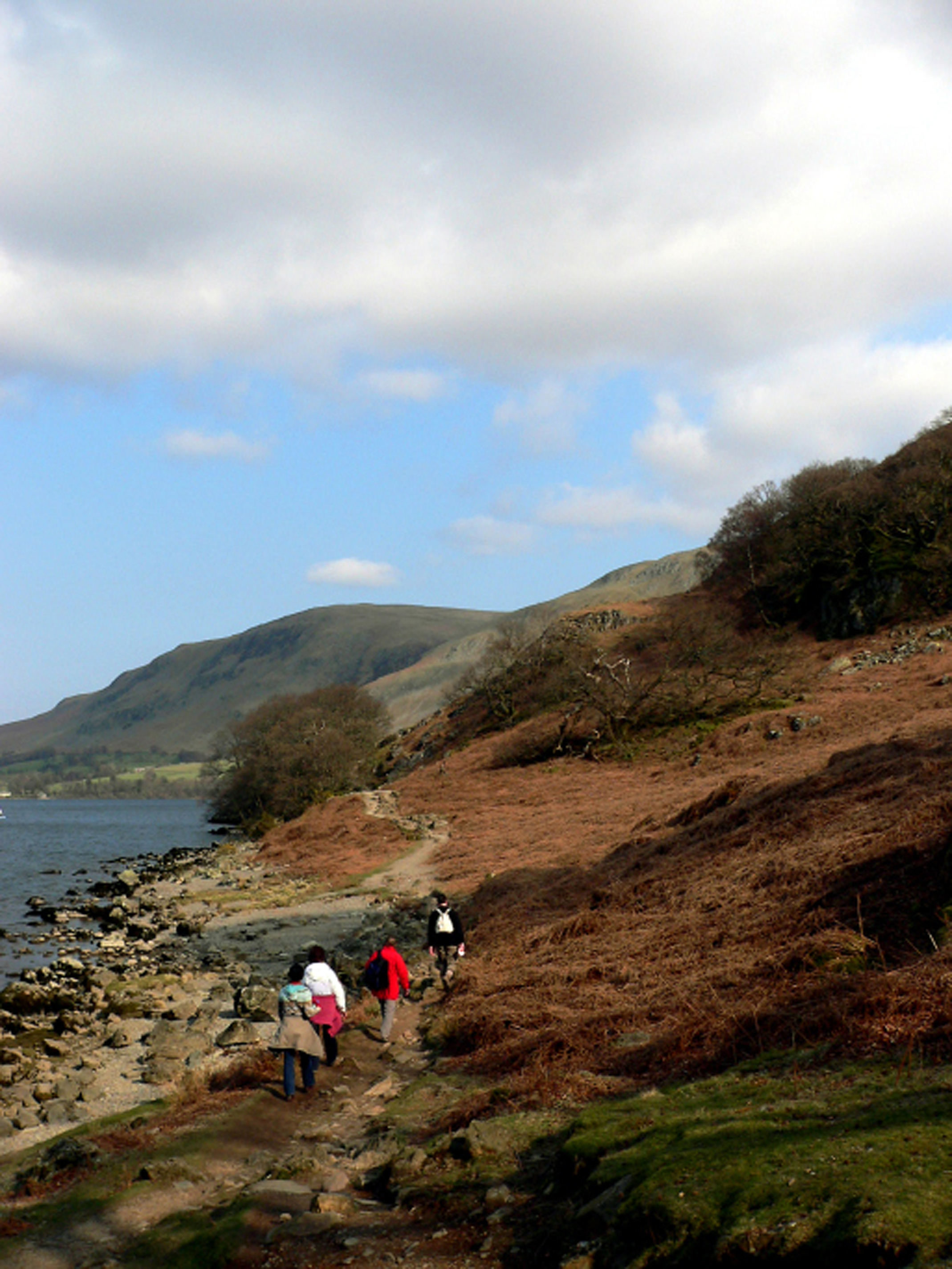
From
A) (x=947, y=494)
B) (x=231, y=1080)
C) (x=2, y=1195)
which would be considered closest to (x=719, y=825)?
(x=231, y=1080)

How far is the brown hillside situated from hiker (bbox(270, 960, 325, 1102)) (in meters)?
2.28

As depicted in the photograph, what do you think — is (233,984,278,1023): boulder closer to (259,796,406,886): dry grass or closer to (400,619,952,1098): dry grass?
(400,619,952,1098): dry grass

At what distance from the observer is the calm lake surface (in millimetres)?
34500

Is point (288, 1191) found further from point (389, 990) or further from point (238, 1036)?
point (238, 1036)

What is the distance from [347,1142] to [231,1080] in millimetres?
3360

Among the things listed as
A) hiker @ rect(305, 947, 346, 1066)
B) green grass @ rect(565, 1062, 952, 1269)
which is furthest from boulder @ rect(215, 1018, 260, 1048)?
green grass @ rect(565, 1062, 952, 1269)

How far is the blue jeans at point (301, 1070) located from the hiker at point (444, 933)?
4871 millimetres

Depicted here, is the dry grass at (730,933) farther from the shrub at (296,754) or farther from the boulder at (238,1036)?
the shrub at (296,754)

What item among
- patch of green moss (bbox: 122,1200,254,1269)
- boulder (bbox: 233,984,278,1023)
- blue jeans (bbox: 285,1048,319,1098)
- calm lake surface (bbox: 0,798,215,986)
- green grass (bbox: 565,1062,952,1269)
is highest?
green grass (bbox: 565,1062,952,1269)

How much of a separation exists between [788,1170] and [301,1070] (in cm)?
863

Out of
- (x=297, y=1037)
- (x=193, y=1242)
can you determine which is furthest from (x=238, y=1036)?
(x=193, y=1242)

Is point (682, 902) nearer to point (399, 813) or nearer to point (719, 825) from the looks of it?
point (719, 825)

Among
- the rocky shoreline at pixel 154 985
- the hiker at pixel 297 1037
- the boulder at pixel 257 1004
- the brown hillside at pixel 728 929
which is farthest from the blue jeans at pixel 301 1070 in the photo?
the boulder at pixel 257 1004

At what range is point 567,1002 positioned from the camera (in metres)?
13.5
